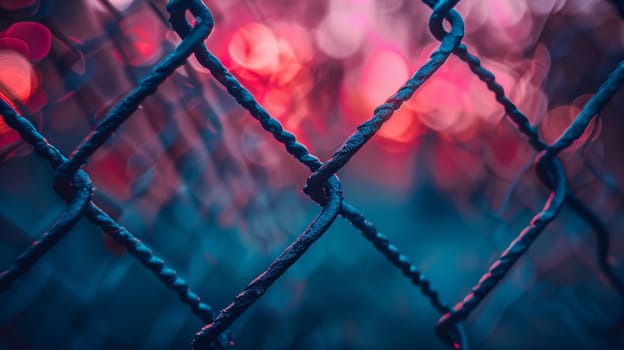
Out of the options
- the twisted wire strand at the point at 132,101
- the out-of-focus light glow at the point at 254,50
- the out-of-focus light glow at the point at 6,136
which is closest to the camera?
the twisted wire strand at the point at 132,101

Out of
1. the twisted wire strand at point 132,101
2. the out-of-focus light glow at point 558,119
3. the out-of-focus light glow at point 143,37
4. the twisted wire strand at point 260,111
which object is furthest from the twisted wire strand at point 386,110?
the out-of-focus light glow at point 558,119

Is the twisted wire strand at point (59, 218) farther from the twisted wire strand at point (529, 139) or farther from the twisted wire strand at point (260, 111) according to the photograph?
the twisted wire strand at point (529, 139)

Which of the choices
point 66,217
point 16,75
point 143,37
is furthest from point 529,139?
point 16,75

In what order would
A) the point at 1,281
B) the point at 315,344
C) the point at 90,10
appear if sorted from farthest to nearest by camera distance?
the point at 315,344 < the point at 90,10 < the point at 1,281

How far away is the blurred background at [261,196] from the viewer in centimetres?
67

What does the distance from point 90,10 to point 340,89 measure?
1016mm

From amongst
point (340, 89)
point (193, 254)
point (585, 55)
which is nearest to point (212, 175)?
point (193, 254)

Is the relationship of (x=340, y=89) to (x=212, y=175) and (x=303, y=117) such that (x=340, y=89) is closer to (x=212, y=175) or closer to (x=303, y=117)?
(x=303, y=117)

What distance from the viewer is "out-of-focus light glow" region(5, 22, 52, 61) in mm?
626

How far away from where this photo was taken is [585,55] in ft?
3.79

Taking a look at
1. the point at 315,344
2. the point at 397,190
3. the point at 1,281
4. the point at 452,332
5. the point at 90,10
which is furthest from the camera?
the point at 397,190

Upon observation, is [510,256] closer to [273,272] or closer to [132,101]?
[273,272]

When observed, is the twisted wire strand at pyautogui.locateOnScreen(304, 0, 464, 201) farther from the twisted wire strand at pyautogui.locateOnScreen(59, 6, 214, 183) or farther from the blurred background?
the blurred background

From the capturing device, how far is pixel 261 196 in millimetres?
1132
